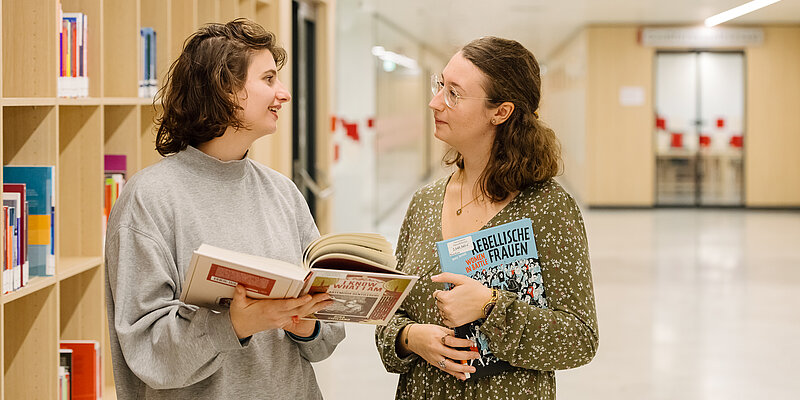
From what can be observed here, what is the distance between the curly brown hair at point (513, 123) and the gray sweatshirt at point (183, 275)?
44 cm

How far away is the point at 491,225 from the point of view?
1.86 m

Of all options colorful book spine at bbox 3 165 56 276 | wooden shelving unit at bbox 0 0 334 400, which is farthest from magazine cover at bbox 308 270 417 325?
colorful book spine at bbox 3 165 56 276

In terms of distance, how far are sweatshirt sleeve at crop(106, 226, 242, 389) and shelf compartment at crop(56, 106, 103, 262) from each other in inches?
61.3

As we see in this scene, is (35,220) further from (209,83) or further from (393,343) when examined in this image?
(393,343)

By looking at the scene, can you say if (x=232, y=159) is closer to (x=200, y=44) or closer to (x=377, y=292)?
(x=200, y=44)

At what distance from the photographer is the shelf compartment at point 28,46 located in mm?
2596

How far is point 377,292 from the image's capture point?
160 centimetres

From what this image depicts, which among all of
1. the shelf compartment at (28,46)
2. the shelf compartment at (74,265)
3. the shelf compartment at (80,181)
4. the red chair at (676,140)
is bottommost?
the shelf compartment at (74,265)

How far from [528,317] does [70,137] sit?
1.96 metres

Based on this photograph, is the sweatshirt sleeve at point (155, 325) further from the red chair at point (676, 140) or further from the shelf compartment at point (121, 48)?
the red chair at point (676, 140)

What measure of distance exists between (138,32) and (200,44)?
175 cm

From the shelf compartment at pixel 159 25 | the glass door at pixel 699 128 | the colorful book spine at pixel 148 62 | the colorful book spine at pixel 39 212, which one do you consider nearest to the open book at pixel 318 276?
the colorful book spine at pixel 39 212

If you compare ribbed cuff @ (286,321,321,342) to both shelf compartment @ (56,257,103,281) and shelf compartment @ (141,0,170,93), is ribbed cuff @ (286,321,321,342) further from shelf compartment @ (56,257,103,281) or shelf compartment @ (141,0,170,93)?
shelf compartment @ (141,0,170,93)

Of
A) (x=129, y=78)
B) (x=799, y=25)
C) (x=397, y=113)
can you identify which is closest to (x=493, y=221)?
(x=129, y=78)
